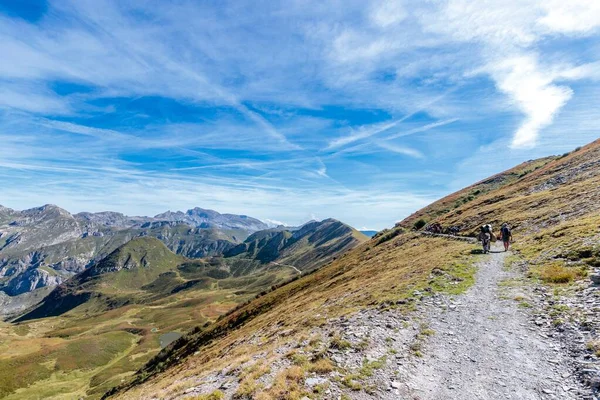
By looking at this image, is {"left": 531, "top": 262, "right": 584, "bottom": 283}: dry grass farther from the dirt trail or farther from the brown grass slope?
the dirt trail

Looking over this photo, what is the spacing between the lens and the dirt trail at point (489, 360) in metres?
12.2

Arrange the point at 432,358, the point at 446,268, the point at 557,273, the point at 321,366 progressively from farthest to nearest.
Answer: the point at 446,268 → the point at 557,273 → the point at 321,366 → the point at 432,358

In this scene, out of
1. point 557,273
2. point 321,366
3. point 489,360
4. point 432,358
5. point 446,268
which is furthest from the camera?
point 446,268

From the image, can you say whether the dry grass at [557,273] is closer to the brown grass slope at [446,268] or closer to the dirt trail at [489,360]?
the brown grass slope at [446,268]

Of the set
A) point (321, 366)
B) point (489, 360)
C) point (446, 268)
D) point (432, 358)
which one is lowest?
point (321, 366)

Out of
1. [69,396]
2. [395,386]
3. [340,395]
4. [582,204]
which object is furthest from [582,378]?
[69,396]

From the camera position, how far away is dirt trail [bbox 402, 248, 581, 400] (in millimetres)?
12203

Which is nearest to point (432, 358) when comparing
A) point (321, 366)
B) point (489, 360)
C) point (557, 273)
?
point (489, 360)

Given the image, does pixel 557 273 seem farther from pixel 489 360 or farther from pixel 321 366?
pixel 321 366

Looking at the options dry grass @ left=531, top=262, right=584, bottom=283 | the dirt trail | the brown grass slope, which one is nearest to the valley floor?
the dirt trail

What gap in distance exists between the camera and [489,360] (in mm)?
14297

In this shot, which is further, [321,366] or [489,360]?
[321,366]

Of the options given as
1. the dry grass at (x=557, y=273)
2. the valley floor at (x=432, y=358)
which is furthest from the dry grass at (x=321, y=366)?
the dry grass at (x=557, y=273)

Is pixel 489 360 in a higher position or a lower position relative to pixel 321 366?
higher
